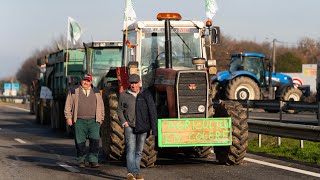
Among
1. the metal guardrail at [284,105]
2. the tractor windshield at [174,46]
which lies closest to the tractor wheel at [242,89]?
the metal guardrail at [284,105]

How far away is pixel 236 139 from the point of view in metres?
12.1

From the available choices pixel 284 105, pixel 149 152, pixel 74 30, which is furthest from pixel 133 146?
pixel 74 30

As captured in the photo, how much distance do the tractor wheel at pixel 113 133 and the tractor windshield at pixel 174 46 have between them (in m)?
0.97

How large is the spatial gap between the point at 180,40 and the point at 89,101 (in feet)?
7.65

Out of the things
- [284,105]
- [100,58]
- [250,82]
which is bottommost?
[284,105]

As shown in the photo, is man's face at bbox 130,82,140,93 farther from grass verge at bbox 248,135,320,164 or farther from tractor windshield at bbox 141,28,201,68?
grass verge at bbox 248,135,320,164

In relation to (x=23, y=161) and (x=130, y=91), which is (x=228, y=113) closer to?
(x=130, y=91)

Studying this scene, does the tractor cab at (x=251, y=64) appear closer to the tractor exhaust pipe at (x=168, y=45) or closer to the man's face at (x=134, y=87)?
the tractor exhaust pipe at (x=168, y=45)

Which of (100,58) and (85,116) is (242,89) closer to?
(100,58)

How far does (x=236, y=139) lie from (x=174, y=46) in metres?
2.34

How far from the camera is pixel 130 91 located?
10492 millimetres

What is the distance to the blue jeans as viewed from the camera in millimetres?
10180

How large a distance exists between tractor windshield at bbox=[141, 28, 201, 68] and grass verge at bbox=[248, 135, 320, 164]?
3.05m

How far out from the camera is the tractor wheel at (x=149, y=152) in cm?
1164
